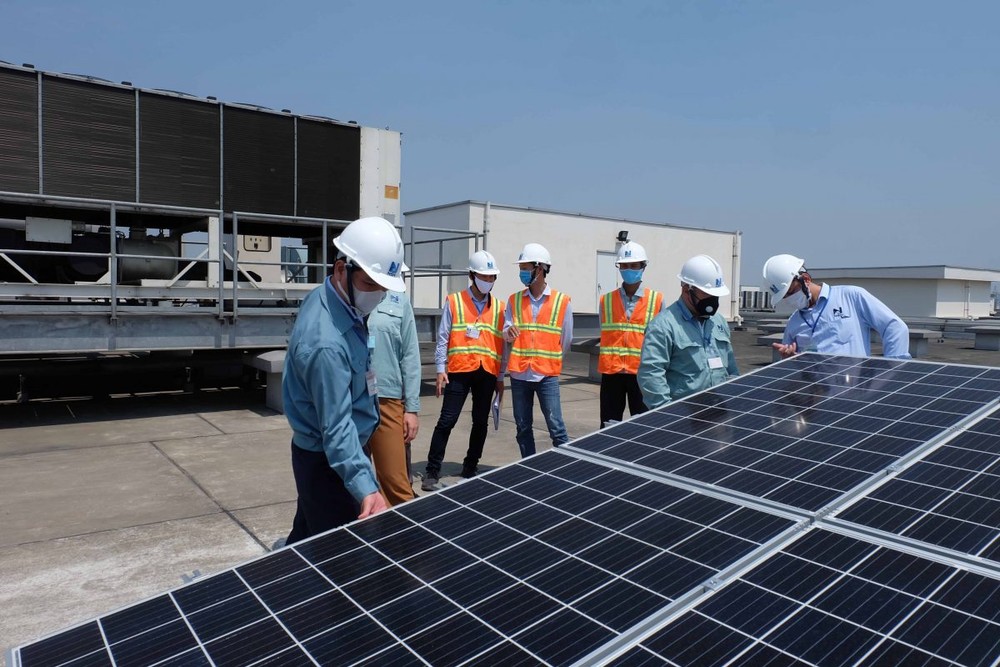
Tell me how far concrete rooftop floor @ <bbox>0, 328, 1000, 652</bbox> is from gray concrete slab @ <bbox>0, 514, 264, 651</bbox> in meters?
0.01

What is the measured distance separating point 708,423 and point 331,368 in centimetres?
185

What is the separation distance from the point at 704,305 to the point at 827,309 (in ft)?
3.91

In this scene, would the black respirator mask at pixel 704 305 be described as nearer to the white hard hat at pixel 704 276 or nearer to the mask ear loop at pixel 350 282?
the white hard hat at pixel 704 276

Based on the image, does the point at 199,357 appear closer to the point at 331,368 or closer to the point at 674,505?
the point at 331,368

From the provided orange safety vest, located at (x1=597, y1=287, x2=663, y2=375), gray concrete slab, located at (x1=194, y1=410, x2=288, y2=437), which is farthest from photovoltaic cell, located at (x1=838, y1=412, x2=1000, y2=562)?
gray concrete slab, located at (x1=194, y1=410, x2=288, y2=437)

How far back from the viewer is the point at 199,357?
438 inches

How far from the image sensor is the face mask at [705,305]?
4298mm

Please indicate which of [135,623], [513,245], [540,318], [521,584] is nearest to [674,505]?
[521,584]

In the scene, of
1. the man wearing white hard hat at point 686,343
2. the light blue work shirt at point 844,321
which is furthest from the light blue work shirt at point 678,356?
the light blue work shirt at point 844,321

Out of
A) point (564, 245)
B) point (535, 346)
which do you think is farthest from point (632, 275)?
point (564, 245)

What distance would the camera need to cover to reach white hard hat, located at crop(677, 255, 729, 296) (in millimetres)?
4270

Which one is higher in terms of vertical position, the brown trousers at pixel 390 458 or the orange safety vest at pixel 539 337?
the orange safety vest at pixel 539 337

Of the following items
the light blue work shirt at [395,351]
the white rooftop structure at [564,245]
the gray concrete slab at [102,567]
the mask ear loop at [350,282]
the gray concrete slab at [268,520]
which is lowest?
the gray concrete slab at [102,567]

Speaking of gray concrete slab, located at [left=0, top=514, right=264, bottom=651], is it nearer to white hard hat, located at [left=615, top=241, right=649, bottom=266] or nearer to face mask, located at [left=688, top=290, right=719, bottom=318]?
face mask, located at [left=688, top=290, right=719, bottom=318]
